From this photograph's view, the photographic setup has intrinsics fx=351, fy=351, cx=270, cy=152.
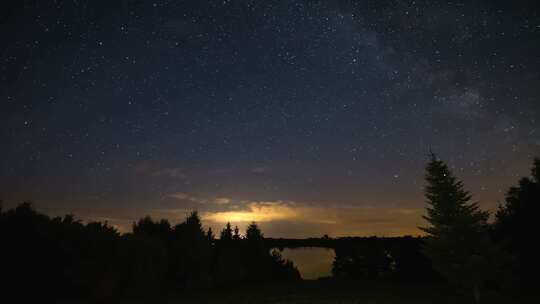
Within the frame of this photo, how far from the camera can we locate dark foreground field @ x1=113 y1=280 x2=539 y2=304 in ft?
64.7

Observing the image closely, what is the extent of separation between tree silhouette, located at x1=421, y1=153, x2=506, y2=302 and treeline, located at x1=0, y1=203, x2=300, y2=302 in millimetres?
15397

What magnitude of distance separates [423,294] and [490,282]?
6.46m

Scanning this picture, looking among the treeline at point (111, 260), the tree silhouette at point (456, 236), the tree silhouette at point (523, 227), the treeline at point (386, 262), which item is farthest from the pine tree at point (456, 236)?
the treeline at point (111, 260)

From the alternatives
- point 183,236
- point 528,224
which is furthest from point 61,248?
point 528,224

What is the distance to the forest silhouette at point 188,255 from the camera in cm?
1953

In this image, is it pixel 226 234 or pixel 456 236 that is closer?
pixel 456 236

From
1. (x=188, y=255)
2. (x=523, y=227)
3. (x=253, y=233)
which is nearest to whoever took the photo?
(x=523, y=227)

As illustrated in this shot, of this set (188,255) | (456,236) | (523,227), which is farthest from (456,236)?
(188,255)

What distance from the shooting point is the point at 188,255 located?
2806 cm

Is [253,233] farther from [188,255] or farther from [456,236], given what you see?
[456,236]

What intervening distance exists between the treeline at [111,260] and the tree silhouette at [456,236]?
606 inches

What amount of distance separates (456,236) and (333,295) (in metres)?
8.00

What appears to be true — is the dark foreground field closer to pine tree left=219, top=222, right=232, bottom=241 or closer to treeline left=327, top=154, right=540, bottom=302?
treeline left=327, top=154, right=540, bottom=302

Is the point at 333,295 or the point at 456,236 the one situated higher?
the point at 456,236
